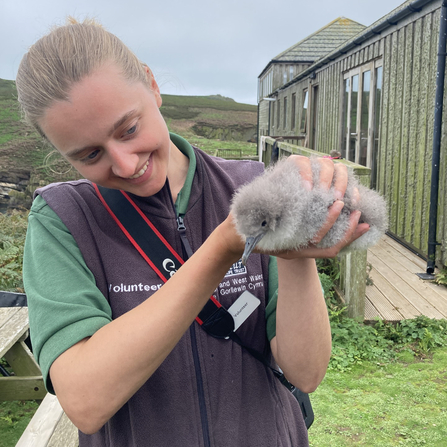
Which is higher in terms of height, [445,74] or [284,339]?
[445,74]

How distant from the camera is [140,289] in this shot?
1.62 m

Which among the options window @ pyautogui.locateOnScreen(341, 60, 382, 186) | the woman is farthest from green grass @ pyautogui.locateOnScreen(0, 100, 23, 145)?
the woman

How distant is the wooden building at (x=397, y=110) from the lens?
275 inches

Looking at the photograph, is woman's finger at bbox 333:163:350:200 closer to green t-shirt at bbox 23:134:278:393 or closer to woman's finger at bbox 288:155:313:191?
woman's finger at bbox 288:155:313:191

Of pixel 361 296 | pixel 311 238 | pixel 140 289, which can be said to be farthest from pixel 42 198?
pixel 361 296

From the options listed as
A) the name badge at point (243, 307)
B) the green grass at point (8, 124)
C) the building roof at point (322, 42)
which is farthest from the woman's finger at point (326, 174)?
the building roof at point (322, 42)

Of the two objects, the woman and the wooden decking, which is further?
the wooden decking

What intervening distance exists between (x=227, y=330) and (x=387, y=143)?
8160 mm

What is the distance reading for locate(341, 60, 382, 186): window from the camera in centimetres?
A: 970

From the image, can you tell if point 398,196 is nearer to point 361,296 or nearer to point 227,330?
point 361,296

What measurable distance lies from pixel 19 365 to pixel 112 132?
12.6 feet

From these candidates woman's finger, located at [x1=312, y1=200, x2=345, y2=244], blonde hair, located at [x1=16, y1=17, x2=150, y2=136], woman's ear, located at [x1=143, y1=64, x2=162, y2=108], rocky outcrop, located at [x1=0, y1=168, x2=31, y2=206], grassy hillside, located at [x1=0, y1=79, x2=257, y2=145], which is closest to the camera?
woman's finger, located at [x1=312, y1=200, x2=345, y2=244]

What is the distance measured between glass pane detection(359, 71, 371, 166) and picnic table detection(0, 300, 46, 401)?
854 centimetres

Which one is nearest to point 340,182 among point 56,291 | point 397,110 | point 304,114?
point 56,291
